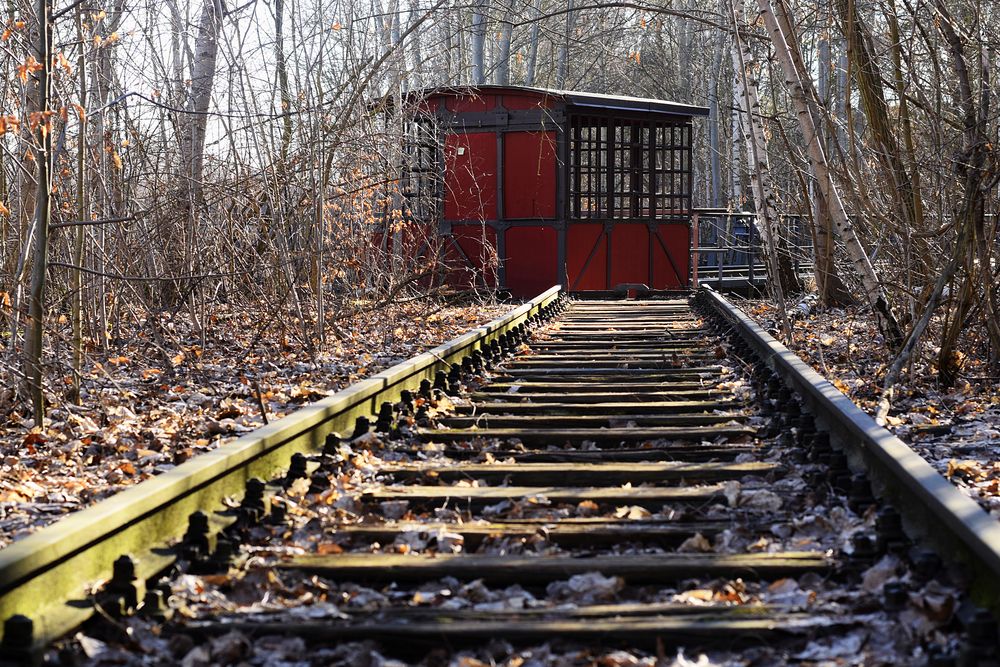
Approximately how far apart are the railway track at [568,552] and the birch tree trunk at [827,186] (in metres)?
2.27

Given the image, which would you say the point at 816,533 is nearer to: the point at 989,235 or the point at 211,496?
the point at 211,496

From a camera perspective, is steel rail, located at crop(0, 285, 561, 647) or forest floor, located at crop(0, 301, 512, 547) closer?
steel rail, located at crop(0, 285, 561, 647)

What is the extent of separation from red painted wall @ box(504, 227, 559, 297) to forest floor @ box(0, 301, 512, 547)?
644cm

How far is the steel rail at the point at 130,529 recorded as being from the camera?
2.79 meters

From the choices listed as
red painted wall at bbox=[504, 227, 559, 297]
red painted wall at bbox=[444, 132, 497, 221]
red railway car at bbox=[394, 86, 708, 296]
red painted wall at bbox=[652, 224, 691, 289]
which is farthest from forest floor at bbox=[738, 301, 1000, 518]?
red painted wall at bbox=[652, 224, 691, 289]

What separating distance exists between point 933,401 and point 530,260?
40.8 ft

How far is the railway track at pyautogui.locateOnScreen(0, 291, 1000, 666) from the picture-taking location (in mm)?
2951

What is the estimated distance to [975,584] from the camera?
298 centimetres

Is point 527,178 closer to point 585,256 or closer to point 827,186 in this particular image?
point 585,256

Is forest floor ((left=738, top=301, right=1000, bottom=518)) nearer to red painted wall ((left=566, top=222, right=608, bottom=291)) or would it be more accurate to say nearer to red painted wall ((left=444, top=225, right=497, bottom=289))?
red painted wall ((left=566, top=222, right=608, bottom=291))

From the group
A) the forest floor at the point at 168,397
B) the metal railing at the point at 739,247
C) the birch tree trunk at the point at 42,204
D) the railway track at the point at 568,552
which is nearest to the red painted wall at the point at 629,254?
the metal railing at the point at 739,247

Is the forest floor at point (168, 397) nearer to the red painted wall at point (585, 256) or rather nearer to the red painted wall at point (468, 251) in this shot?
the red painted wall at point (468, 251)

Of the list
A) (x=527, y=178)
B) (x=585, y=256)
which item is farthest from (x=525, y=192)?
(x=585, y=256)

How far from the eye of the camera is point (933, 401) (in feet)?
23.7
